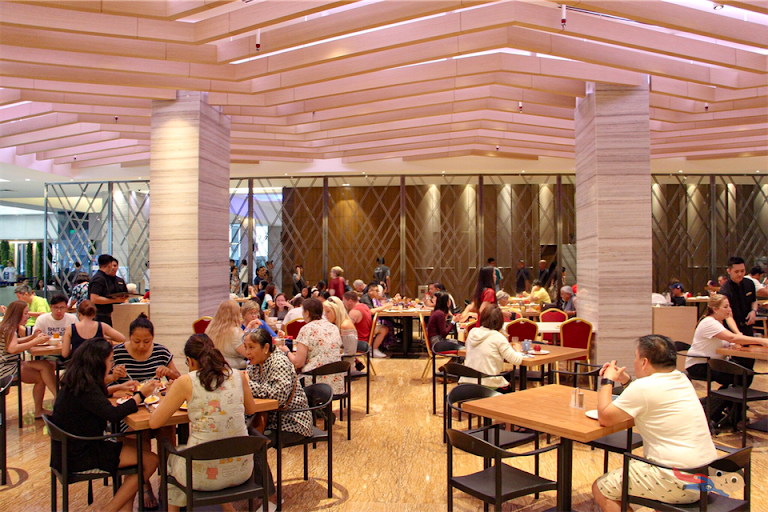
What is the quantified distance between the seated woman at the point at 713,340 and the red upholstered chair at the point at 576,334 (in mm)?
1285

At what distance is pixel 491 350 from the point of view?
191 inches

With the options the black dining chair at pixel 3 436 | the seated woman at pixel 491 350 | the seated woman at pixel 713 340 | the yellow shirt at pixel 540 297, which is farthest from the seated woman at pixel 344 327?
the yellow shirt at pixel 540 297

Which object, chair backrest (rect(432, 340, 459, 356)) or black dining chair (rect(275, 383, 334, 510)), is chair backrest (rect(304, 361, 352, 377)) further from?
chair backrest (rect(432, 340, 459, 356))

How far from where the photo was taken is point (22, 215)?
64.5 ft

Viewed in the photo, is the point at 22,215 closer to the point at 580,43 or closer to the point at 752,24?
the point at 580,43

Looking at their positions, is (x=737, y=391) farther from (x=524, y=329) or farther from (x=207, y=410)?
(x=207, y=410)

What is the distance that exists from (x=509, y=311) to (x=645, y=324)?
8.81ft

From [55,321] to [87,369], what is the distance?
3.38 meters

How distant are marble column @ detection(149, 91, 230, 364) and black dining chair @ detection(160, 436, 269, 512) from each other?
172 inches

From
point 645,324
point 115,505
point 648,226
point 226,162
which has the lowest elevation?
point 115,505

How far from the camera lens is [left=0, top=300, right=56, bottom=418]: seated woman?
5312 millimetres

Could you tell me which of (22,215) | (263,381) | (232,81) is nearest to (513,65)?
(232,81)

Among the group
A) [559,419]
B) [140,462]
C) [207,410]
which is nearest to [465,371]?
[559,419]

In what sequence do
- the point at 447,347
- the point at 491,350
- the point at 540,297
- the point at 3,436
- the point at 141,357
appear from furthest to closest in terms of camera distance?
1. the point at 540,297
2. the point at 447,347
3. the point at 491,350
4. the point at 141,357
5. the point at 3,436
